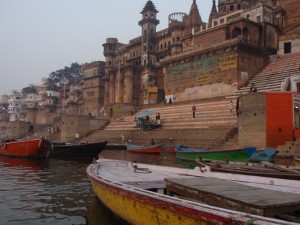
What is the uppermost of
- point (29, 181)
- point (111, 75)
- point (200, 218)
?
point (111, 75)

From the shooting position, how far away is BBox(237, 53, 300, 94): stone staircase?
28180mm

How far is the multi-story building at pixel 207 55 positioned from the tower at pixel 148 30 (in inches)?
7.1

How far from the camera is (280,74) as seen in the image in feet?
97.7

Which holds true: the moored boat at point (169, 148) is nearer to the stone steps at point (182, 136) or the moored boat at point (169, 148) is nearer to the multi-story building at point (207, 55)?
the stone steps at point (182, 136)

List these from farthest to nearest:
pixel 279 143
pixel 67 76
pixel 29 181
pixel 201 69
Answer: pixel 67 76
pixel 201 69
pixel 279 143
pixel 29 181

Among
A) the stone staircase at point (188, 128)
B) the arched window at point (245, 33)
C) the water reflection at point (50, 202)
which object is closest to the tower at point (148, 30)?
the stone staircase at point (188, 128)

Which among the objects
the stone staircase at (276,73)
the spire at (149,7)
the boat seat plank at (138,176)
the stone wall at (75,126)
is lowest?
the boat seat plank at (138,176)

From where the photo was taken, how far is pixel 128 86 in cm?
5419

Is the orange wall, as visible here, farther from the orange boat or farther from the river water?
the orange boat

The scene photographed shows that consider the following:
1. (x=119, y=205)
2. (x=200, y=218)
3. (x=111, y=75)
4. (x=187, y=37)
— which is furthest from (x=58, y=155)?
(x=111, y=75)

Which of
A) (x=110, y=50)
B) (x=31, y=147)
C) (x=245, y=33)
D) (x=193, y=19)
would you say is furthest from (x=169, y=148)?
(x=110, y=50)

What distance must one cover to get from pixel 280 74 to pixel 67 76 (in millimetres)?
68216

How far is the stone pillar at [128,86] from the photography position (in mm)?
53969

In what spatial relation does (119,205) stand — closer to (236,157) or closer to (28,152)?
(236,157)
